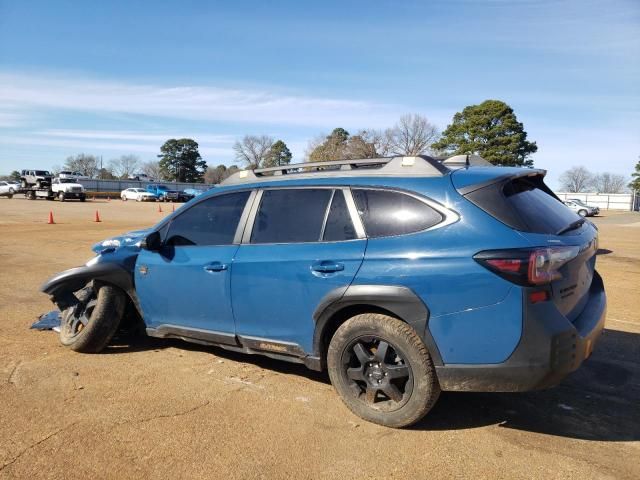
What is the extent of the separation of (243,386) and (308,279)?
115 cm

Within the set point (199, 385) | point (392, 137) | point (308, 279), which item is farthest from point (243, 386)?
point (392, 137)

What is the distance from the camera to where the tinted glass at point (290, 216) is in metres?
3.69

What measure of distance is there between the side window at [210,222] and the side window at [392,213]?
1.14 m

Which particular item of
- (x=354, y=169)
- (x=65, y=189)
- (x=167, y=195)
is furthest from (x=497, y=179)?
(x=167, y=195)

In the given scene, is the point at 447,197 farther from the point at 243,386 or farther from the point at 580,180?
the point at 580,180

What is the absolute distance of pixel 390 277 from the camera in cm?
315

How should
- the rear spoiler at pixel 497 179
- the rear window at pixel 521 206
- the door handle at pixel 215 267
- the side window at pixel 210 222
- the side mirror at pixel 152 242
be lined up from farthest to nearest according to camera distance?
the side mirror at pixel 152 242, the side window at pixel 210 222, the door handle at pixel 215 267, the rear spoiler at pixel 497 179, the rear window at pixel 521 206

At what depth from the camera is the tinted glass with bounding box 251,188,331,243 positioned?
3693 millimetres

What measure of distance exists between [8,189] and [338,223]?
184 feet

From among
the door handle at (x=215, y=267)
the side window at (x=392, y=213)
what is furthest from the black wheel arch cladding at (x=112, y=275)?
the side window at (x=392, y=213)

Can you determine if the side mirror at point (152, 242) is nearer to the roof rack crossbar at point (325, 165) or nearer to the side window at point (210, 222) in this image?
the side window at point (210, 222)

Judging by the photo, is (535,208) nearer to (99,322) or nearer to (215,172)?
(99,322)

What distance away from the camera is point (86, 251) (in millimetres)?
11984

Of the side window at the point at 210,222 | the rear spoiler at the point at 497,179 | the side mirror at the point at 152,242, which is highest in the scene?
the rear spoiler at the point at 497,179
